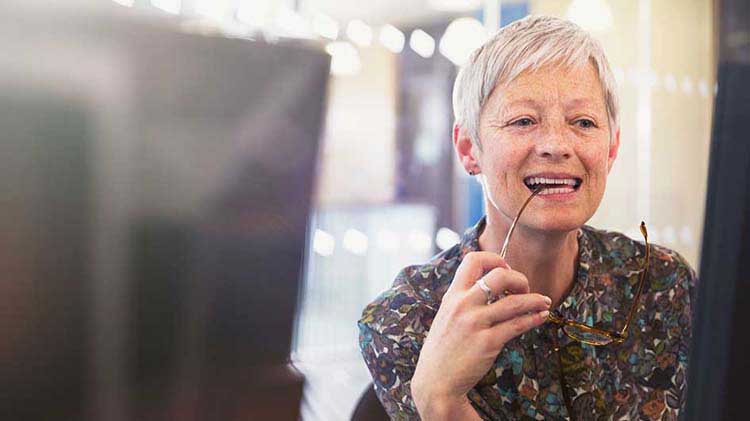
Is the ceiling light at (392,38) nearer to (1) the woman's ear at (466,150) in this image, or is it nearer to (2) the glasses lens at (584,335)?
(1) the woman's ear at (466,150)

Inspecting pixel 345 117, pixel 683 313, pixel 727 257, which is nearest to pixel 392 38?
pixel 345 117

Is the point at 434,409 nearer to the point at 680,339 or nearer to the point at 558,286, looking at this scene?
the point at 558,286

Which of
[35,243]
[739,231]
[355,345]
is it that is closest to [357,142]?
[355,345]

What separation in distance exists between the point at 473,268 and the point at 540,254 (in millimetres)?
223

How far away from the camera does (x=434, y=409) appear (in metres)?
0.66

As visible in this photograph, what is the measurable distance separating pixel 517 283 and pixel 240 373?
0.56m

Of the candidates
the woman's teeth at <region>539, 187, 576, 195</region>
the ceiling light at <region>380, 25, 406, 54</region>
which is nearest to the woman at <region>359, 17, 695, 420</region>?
the woman's teeth at <region>539, 187, 576, 195</region>

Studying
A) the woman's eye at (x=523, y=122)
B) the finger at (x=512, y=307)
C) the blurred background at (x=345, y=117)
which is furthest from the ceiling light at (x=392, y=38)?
the finger at (x=512, y=307)

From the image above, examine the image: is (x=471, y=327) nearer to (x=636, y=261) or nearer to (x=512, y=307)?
(x=512, y=307)

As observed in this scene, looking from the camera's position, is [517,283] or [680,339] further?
[680,339]

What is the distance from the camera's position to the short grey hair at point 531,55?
776mm

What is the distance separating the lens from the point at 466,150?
863 mm

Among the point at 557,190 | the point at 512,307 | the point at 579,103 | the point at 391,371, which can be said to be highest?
the point at 579,103

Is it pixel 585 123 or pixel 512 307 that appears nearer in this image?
pixel 512 307
